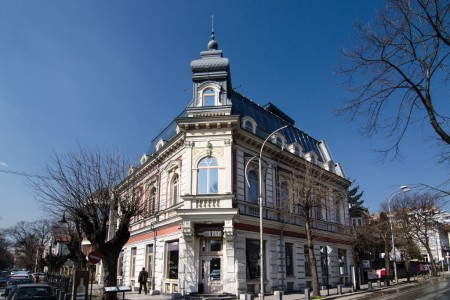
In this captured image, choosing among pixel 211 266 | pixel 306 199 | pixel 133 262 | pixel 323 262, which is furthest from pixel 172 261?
pixel 323 262

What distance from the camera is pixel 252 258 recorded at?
21234mm

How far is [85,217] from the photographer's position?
17.5 metres

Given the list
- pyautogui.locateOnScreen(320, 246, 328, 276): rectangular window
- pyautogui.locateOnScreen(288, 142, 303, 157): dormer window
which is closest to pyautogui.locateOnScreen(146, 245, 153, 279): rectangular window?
pyautogui.locateOnScreen(288, 142, 303, 157): dormer window

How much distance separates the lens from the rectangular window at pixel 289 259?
24.1 meters

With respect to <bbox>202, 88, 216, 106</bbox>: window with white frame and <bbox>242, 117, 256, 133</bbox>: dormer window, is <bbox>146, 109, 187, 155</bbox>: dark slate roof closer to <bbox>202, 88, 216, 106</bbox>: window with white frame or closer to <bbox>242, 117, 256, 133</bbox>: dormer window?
<bbox>202, 88, 216, 106</bbox>: window with white frame

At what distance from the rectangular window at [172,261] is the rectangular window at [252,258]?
14.8 ft

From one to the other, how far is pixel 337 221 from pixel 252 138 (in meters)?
14.9

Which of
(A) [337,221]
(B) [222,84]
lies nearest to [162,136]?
(B) [222,84]

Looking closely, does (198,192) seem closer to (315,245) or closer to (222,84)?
(222,84)

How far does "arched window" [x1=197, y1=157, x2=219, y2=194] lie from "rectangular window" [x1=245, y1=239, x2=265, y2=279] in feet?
13.1

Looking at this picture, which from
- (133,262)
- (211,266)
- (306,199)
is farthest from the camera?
(133,262)

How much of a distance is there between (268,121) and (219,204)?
1080 centimetres

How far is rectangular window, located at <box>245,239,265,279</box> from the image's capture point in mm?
20750

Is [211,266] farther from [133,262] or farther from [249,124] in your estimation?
[133,262]
